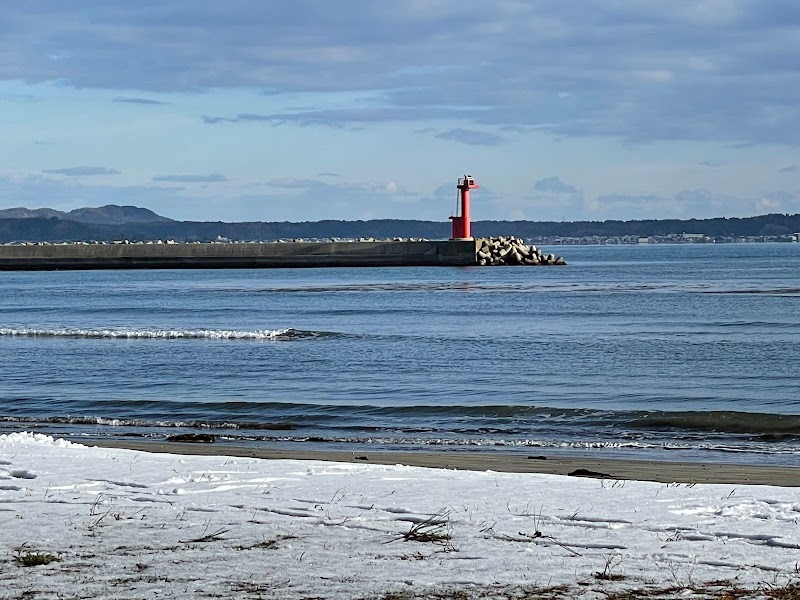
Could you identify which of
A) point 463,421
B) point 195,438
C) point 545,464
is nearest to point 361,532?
point 545,464

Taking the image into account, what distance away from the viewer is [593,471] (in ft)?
31.9

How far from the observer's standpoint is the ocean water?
13125 mm

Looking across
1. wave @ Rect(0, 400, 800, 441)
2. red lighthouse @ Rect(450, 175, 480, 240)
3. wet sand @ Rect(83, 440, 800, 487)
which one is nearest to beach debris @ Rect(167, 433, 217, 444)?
wet sand @ Rect(83, 440, 800, 487)

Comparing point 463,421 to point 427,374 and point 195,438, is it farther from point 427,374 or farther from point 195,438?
point 427,374

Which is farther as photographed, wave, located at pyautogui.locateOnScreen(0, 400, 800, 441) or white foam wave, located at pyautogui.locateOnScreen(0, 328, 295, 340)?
white foam wave, located at pyautogui.locateOnScreen(0, 328, 295, 340)

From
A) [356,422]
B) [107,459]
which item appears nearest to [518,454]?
[356,422]

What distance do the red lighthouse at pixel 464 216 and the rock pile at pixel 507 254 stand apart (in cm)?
156

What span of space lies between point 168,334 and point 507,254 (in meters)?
56.9

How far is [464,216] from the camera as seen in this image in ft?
251

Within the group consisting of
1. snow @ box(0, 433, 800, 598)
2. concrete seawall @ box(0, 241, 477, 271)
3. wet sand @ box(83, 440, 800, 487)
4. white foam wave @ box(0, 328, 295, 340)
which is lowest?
white foam wave @ box(0, 328, 295, 340)

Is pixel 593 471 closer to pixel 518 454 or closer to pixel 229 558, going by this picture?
pixel 518 454

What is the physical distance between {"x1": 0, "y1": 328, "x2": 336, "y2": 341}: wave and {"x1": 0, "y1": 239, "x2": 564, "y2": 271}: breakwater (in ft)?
167

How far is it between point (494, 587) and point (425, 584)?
308 millimetres

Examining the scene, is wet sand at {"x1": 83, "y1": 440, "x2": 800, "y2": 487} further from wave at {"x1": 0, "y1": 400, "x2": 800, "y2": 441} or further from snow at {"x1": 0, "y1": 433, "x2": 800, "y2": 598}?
wave at {"x1": 0, "y1": 400, "x2": 800, "y2": 441}
